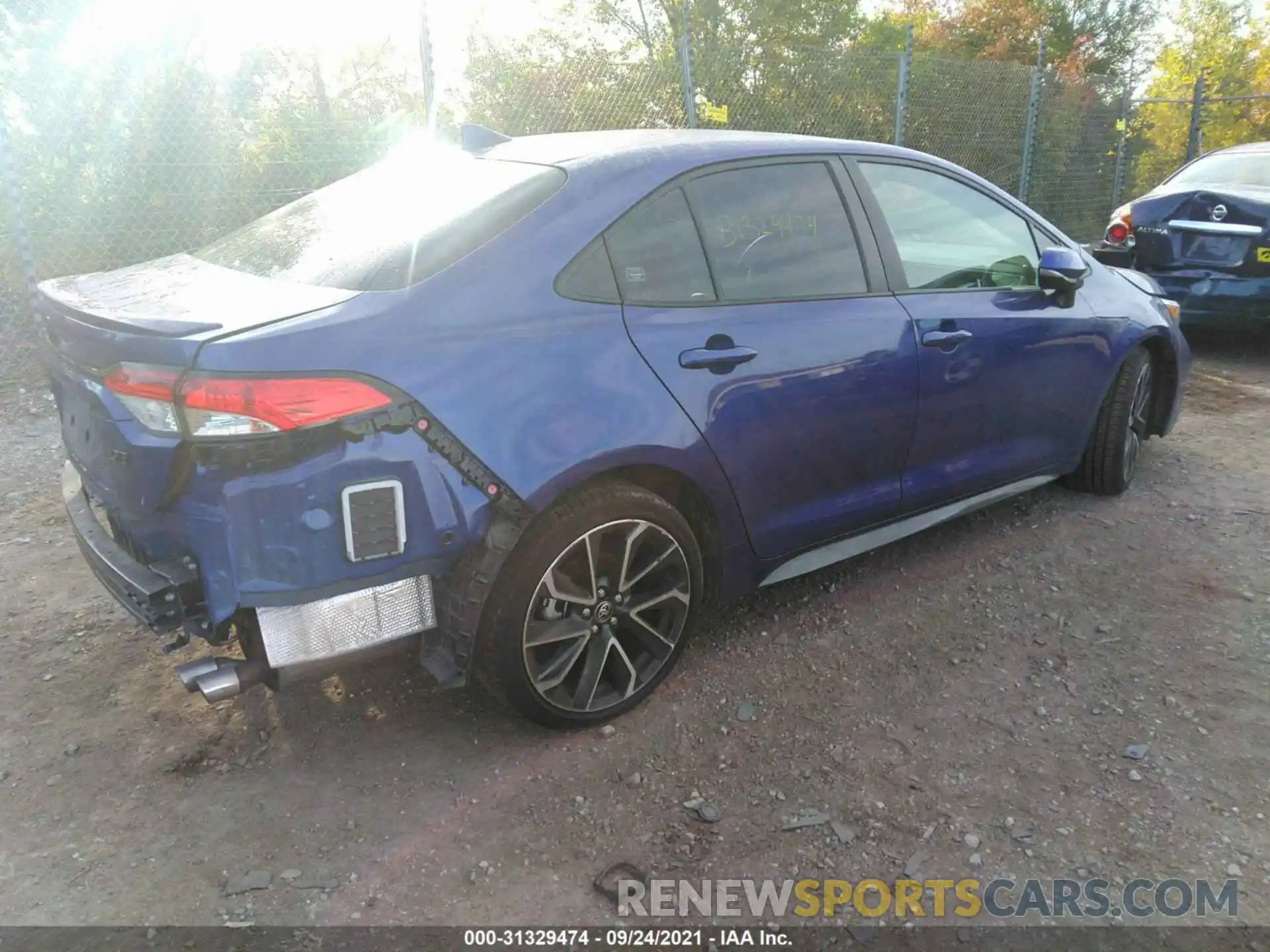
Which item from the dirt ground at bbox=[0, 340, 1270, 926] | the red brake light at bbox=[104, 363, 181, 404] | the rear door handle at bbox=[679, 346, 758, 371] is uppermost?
the red brake light at bbox=[104, 363, 181, 404]

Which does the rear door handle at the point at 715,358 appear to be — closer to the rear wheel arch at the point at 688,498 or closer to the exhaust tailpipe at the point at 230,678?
the rear wheel arch at the point at 688,498

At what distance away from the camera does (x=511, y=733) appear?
284 centimetres

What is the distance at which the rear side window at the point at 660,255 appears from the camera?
271cm

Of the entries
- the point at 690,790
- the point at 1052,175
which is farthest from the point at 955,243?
the point at 1052,175

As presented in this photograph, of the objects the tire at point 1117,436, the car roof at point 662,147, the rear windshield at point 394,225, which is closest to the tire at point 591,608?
the rear windshield at point 394,225

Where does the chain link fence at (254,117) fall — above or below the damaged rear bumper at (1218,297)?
above

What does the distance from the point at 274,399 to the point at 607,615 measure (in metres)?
1.11

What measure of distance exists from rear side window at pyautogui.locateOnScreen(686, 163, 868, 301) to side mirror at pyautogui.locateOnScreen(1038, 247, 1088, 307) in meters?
0.97

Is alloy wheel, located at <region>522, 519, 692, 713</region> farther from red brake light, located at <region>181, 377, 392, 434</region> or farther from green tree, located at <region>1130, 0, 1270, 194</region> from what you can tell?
green tree, located at <region>1130, 0, 1270, 194</region>

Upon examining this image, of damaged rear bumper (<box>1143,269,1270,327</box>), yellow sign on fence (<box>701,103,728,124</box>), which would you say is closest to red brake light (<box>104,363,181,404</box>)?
damaged rear bumper (<box>1143,269,1270,327</box>)

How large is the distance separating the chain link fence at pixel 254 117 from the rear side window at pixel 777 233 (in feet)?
14.7

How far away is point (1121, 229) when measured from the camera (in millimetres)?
6938

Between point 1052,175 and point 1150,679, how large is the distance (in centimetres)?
1085

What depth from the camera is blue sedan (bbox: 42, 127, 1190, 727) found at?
7.30 ft
